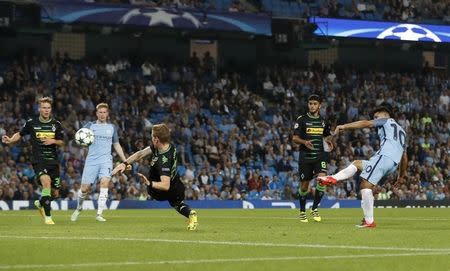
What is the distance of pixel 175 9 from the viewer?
138 ft

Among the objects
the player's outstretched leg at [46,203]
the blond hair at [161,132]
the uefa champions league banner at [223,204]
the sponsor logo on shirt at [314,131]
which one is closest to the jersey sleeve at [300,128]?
the sponsor logo on shirt at [314,131]

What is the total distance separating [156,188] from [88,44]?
29164 mm

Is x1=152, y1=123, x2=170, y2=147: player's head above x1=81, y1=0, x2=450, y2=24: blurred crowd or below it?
below

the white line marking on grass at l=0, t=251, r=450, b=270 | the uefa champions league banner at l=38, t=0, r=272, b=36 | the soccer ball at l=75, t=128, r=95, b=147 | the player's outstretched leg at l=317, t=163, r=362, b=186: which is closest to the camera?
the white line marking on grass at l=0, t=251, r=450, b=270

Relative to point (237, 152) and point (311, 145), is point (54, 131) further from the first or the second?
point (237, 152)

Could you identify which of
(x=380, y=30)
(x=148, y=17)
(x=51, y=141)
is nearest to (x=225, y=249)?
(x=51, y=141)

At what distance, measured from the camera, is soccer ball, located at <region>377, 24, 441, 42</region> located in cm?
4712

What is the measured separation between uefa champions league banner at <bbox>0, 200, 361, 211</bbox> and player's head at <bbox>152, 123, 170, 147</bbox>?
668 inches

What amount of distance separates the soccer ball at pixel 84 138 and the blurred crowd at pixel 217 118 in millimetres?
11671

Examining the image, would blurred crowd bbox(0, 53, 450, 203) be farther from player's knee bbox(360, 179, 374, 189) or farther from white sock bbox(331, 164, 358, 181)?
player's knee bbox(360, 179, 374, 189)

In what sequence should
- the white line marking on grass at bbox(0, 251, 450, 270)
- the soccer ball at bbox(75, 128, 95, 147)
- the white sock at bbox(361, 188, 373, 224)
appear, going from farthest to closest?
the soccer ball at bbox(75, 128, 95, 147), the white sock at bbox(361, 188, 373, 224), the white line marking on grass at bbox(0, 251, 450, 270)

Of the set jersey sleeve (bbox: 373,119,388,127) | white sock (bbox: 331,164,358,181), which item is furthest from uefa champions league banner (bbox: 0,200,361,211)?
jersey sleeve (bbox: 373,119,388,127)

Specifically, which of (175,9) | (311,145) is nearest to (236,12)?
(175,9)

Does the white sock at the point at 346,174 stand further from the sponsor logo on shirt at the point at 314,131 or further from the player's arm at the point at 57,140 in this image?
the player's arm at the point at 57,140
